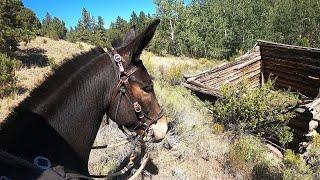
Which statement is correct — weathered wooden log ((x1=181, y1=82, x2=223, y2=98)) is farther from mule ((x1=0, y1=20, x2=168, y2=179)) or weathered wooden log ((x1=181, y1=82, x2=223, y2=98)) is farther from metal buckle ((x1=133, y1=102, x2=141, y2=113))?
mule ((x1=0, y1=20, x2=168, y2=179))

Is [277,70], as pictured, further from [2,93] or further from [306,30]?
[306,30]

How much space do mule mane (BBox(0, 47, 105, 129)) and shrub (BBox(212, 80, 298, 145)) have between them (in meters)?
7.99

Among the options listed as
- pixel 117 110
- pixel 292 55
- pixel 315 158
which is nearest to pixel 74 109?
pixel 117 110

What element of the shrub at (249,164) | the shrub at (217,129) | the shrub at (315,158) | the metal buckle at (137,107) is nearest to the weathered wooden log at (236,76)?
the shrub at (217,129)

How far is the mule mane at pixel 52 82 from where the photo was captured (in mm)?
3262

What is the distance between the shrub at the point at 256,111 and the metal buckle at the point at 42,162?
848 centimetres

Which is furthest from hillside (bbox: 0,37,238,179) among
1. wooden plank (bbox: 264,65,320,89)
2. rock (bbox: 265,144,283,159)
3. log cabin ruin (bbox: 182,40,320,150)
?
wooden plank (bbox: 264,65,320,89)

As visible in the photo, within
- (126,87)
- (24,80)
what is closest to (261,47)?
(24,80)

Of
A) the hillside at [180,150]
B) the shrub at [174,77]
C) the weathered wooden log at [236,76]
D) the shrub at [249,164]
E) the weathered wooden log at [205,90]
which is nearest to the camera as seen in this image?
the hillside at [180,150]

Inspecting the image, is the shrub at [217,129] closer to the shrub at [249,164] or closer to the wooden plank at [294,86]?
the shrub at [249,164]

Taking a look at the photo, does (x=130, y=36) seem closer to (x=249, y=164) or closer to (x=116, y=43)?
(x=116, y=43)

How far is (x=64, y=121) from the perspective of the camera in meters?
3.42

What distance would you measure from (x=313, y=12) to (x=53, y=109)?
147 feet

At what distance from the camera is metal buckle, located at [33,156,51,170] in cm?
309
